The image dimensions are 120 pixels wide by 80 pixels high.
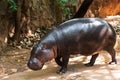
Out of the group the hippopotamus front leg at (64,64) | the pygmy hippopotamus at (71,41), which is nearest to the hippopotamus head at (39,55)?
the pygmy hippopotamus at (71,41)

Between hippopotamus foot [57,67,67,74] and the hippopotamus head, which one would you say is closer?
the hippopotamus head

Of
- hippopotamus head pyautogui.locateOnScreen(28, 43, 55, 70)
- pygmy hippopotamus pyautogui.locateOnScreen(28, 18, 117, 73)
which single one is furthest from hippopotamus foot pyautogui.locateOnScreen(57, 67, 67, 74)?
hippopotamus head pyautogui.locateOnScreen(28, 43, 55, 70)

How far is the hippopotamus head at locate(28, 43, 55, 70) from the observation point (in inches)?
225

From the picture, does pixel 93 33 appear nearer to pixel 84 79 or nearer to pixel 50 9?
pixel 84 79

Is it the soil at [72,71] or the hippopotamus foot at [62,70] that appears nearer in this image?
the soil at [72,71]

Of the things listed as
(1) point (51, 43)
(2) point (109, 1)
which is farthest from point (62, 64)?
(2) point (109, 1)

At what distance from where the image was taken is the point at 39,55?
18.8ft

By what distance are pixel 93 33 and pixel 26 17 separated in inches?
120

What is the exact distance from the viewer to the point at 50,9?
9.34m

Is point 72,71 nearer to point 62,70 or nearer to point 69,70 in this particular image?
point 69,70

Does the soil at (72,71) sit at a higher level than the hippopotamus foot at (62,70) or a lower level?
lower

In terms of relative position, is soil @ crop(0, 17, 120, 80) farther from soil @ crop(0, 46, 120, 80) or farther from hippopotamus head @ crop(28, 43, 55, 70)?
hippopotamus head @ crop(28, 43, 55, 70)

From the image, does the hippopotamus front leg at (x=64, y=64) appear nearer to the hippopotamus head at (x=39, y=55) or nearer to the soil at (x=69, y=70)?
the soil at (x=69, y=70)

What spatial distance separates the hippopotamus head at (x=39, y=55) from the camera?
18.7 feet
